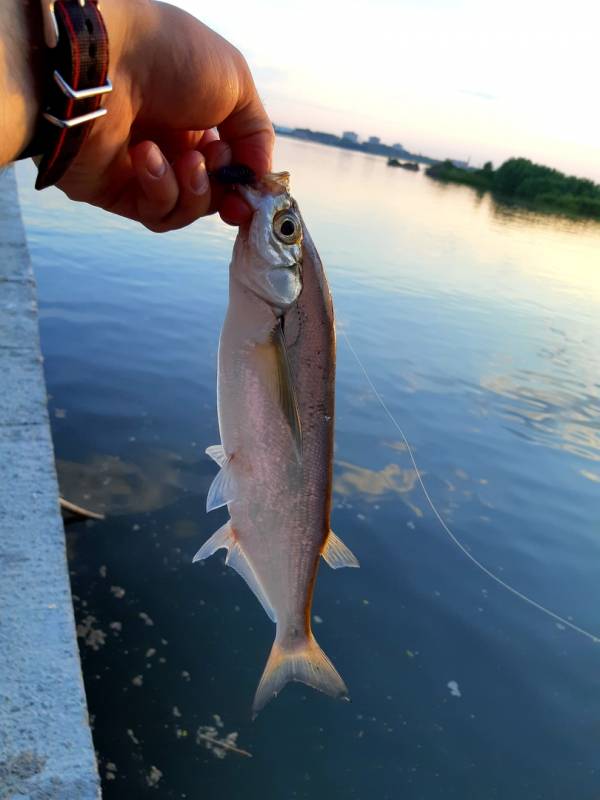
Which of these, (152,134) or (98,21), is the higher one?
(98,21)

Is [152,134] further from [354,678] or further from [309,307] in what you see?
[354,678]

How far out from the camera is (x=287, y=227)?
2082mm

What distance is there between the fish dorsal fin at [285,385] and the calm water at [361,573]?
255 centimetres

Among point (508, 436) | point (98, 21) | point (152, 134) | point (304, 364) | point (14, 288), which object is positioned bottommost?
point (508, 436)

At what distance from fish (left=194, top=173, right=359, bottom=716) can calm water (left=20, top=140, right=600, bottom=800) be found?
7.17 ft

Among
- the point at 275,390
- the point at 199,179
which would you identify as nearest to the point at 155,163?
the point at 199,179

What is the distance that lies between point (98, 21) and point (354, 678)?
4.16 meters

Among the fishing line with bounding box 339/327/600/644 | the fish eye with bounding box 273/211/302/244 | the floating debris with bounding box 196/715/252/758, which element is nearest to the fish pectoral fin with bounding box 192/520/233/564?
the fish eye with bounding box 273/211/302/244

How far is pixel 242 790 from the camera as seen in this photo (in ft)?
12.0

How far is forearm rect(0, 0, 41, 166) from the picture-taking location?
5.38ft

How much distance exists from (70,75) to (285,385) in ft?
3.38

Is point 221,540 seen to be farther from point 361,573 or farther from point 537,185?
point 537,185

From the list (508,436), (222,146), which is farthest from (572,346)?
(222,146)

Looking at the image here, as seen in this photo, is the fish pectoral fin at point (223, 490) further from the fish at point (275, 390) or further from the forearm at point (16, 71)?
the forearm at point (16, 71)
